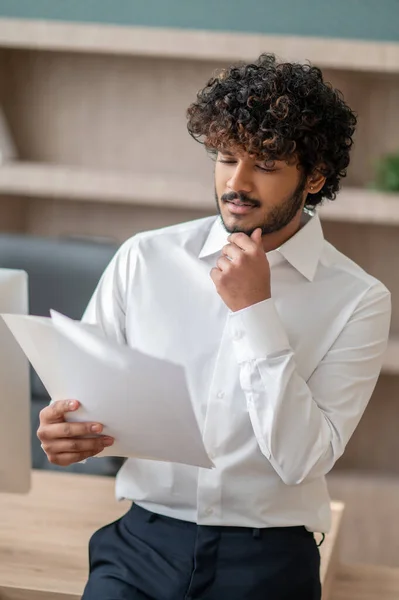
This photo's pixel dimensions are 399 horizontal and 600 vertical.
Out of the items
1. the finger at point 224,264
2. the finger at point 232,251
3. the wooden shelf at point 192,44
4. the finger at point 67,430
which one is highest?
the wooden shelf at point 192,44

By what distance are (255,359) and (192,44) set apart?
188 centimetres

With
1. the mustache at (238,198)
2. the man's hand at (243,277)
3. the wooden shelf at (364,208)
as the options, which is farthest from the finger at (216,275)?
the wooden shelf at (364,208)

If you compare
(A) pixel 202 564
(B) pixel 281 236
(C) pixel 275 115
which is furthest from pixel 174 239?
(A) pixel 202 564

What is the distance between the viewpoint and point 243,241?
1.52 metres

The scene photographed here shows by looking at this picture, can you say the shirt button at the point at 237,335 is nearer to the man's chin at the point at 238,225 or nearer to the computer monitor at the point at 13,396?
the man's chin at the point at 238,225

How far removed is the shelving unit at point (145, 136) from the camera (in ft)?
10.3

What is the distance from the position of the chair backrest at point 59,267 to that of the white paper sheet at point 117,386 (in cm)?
107

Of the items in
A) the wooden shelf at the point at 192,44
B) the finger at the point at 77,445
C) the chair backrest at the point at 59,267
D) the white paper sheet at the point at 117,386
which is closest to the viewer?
the white paper sheet at the point at 117,386

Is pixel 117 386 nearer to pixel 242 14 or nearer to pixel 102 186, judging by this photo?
pixel 102 186

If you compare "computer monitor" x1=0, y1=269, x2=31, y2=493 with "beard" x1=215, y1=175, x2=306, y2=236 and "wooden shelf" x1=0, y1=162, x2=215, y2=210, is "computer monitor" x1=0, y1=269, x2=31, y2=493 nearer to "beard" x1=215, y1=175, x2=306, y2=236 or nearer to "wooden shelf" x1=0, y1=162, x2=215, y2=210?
"beard" x1=215, y1=175, x2=306, y2=236

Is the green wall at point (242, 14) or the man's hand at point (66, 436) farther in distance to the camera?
the green wall at point (242, 14)

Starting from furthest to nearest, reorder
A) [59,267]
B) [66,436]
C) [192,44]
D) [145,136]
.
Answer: [145,136], [192,44], [59,267], [66,436]

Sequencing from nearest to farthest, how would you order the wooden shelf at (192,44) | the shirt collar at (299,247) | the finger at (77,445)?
the finger at (77,445) → the shirt collar at (299,247) → the wooden shelf at (192,44)

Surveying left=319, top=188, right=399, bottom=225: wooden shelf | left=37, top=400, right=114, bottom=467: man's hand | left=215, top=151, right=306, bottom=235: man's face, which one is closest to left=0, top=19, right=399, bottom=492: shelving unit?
left=319, top=188, right=399, bottom=225: wooden shelf
